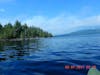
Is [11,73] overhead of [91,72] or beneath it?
beneath

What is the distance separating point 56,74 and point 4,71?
4.71 m

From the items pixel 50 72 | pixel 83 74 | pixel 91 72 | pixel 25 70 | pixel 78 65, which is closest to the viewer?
pixel 91 72

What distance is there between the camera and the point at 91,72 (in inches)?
115

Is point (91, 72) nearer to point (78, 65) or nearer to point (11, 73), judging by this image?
point (11, 73)

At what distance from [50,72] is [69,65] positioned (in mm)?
3558

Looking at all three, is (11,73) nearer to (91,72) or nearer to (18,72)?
(18,72)

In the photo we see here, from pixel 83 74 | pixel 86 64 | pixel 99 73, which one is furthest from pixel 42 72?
pixel 99 73

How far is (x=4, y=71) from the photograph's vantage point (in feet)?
58.3

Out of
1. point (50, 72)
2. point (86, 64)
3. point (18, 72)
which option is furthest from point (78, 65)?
point (18, 72)

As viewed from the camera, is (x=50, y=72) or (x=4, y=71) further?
(x=4, y=71)

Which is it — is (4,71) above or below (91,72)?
below

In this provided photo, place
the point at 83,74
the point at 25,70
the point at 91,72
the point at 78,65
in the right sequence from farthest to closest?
1. the point at 78,65
2. the point at 25,70
3. the point at 83,74
4. the point at 91,72

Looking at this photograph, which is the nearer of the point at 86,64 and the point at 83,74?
the point at 83,74

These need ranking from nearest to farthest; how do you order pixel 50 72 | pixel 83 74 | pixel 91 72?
pixel 91 72
pixel 83 74
pixel 50 72
